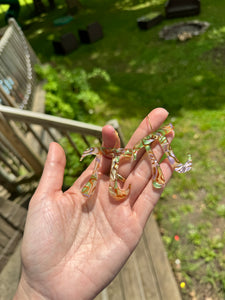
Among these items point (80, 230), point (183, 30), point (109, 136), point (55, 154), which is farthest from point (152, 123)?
point (183, 30)

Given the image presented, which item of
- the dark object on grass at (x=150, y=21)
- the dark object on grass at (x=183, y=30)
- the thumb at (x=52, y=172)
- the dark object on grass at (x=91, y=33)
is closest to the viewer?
the thumb at (x=52, y=172)

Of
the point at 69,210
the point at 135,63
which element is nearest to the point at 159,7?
the point at 135,63

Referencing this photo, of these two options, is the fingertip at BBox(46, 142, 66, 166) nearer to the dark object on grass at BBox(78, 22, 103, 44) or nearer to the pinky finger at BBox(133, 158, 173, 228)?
the pinky finger at BBox(133, 158, 173, 228)

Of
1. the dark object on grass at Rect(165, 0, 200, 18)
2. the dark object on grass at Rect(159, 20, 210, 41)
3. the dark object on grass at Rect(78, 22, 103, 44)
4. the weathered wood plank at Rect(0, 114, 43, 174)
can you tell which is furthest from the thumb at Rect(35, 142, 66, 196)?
the dark object on grass at Rect(165, 0, 200, 18)

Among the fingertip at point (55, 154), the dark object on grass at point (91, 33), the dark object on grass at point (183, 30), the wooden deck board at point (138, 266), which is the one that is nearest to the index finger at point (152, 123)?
the fingertip at point (55, 154)

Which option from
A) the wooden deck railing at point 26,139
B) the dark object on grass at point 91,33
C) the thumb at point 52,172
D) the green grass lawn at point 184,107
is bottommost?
the green grass lawn at point 184,107

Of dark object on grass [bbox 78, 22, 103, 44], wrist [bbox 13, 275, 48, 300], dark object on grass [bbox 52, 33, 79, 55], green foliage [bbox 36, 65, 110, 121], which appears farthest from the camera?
dark object on grass [bbox 78, 22, 103, 44]

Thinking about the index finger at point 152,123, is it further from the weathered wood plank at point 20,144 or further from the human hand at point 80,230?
the weathered wood plank at point 20,144
